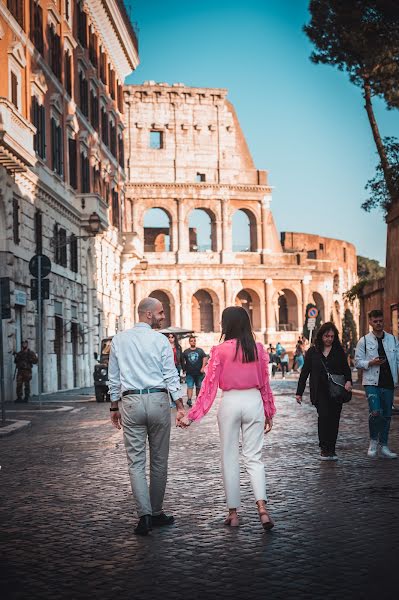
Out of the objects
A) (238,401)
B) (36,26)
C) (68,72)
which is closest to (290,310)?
(68,72)

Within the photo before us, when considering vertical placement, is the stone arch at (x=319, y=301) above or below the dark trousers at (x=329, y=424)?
above

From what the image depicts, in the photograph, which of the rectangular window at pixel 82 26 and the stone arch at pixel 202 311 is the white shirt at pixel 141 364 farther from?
the stone arch at pixel 202 311

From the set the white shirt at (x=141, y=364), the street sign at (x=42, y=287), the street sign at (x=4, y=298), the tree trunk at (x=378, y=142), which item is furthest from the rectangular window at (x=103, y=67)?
the white shirt at (x=141, y=364)

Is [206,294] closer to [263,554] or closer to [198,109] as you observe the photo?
[198,109]

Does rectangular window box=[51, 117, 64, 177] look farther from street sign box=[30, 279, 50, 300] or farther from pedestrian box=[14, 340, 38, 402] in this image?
street sign box=[30, 279, 50, 300]

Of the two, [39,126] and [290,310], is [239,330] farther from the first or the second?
[290,310]

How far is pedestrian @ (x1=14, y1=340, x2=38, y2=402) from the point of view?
80.4 ft

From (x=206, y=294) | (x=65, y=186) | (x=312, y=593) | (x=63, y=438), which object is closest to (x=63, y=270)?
(x=65, y=186)

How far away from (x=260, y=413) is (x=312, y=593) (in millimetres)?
2147

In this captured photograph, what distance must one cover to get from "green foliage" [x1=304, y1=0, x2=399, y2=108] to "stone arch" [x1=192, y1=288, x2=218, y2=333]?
135ft

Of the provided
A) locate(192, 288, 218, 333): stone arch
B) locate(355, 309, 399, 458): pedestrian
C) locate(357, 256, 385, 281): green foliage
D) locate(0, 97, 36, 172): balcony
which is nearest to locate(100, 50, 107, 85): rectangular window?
locate(0, 97, 36, 172): balcony

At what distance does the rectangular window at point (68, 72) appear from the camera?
34.5m

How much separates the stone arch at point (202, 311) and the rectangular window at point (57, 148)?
35.6m

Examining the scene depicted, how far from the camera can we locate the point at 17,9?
27.5m
